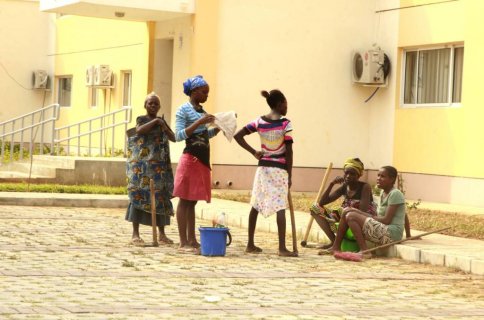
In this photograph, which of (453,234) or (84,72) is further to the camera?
(84,72)

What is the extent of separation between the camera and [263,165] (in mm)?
12719

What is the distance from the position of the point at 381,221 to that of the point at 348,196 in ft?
1.72

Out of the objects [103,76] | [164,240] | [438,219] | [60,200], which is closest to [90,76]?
[103,76]

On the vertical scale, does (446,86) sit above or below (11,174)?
above

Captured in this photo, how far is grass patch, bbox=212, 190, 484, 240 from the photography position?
1518 cm

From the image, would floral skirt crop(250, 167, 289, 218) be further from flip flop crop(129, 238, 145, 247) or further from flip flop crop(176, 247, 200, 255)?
flip flop crop(129, 238, 145, 247)

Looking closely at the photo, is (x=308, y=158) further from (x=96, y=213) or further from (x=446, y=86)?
(x=96, y=213)

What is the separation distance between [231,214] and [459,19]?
6655 mm

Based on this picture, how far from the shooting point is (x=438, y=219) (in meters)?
17.0

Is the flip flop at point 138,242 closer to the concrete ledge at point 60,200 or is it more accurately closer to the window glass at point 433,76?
the concrete ledge at point 60,200

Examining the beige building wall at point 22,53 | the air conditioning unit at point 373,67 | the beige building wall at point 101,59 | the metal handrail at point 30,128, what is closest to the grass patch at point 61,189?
the metal handrail at point 30,128

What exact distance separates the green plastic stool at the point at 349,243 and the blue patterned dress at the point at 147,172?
1.96 m

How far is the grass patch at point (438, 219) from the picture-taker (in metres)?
15.2

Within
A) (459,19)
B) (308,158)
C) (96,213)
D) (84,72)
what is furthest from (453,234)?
(84,72)
